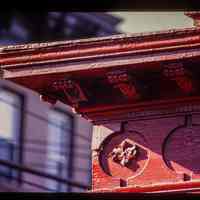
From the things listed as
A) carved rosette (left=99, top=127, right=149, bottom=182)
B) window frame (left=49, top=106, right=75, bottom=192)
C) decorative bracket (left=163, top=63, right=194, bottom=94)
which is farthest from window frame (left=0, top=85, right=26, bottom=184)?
decorative bracket (left=163, top=63, right=194, bottom=94)

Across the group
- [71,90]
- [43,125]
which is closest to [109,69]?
[71,90]

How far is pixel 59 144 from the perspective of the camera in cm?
2962

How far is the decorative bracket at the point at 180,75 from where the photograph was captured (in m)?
10.4

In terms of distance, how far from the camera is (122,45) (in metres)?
10.4

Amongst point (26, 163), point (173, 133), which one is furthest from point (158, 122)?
point (26, 163)

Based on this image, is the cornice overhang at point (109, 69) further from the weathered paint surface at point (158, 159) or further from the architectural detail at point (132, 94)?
the weathered paint surface at point (158, 159)

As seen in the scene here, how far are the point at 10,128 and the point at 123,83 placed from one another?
17158mm

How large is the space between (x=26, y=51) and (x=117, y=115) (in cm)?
121

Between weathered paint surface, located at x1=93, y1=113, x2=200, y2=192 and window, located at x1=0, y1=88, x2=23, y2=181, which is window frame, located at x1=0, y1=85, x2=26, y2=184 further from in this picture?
weathered paint surface, located at x1=93, y1=113, x2=200, y2=192

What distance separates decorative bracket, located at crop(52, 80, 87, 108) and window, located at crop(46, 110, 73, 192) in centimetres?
1534

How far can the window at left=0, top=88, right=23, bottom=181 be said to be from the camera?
26.2 meters

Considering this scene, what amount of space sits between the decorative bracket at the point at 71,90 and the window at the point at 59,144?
604 inches

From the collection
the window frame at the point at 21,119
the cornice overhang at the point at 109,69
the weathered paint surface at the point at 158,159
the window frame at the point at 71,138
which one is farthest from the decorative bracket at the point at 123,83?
the window frame at the point at 71,138

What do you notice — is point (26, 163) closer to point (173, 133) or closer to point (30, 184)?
point (30, 184)
